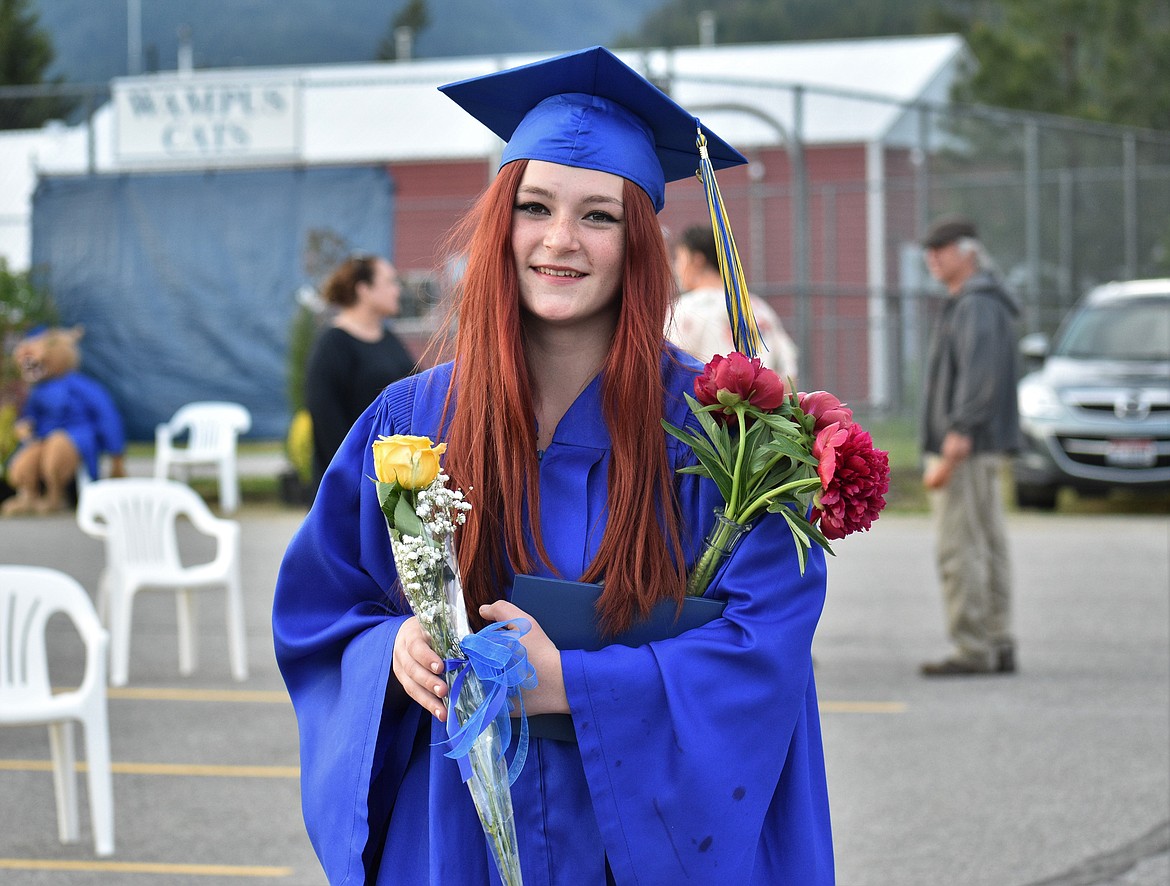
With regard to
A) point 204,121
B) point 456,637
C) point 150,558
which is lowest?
point 150,558

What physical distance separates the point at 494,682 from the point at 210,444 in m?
13.7

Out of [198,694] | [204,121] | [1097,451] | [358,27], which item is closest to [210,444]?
[204,121]

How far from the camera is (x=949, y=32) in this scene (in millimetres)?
46375

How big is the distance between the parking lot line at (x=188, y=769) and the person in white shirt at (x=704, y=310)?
2.29 metres

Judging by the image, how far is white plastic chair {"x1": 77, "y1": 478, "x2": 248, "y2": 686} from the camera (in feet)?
26.1

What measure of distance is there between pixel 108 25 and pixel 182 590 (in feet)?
223

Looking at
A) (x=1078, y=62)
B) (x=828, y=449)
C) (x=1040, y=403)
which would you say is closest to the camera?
(x=828, y=449)

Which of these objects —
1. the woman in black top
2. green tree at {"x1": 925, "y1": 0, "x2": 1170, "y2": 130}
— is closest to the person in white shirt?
the woman in black top

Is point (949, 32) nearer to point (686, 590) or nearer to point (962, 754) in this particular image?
point (962, 754)

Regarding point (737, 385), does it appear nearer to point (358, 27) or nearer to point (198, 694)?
point (198, 694)

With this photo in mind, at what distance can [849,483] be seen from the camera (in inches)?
91.6

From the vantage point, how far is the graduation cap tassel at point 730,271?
2.64 metres

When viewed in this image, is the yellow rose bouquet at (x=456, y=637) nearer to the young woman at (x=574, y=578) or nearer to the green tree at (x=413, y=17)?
the young woman at (x=574, y=578)

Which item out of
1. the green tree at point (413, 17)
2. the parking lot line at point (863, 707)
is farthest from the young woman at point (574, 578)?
the green tree at point (413, 17)
